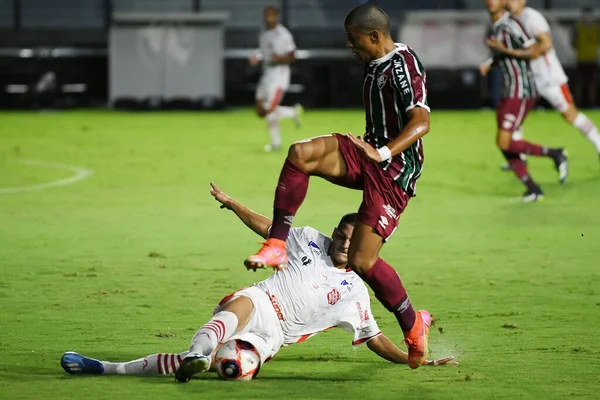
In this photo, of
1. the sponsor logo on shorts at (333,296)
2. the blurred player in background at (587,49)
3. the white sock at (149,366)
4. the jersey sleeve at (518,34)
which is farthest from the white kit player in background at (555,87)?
the blurred player in background at (587,49)

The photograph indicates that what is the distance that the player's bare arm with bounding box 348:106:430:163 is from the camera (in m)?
7.07

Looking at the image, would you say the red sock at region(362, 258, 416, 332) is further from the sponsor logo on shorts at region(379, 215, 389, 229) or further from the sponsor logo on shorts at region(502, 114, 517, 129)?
the sponsor logo on shorts at region(502, 114, 517, 129)

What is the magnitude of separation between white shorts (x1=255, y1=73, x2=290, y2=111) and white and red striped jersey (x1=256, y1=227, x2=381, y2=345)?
14.7m

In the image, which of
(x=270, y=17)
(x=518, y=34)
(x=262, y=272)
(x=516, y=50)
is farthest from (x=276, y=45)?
(x=262, y=272)

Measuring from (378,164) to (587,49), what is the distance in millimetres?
25237

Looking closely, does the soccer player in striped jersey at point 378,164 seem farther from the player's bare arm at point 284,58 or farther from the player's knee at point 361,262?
the player's bare arm at point 284,58

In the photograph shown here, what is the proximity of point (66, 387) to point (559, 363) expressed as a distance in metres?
2.83

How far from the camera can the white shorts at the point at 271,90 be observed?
22.2 metres

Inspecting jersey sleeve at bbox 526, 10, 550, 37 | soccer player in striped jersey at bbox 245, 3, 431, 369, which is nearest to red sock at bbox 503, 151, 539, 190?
jersey sleeve at bbox 526, 10, 550, 37

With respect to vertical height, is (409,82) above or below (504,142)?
above

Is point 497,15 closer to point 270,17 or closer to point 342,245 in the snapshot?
point 270,17

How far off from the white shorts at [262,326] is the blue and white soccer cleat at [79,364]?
73 cm

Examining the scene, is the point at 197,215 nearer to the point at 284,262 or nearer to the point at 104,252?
the point at 104,252

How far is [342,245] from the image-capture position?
7.44 m
